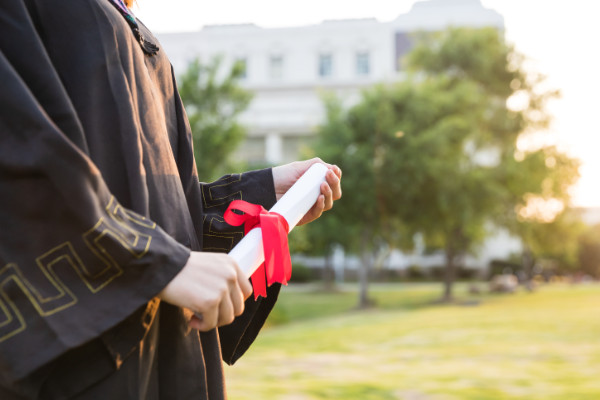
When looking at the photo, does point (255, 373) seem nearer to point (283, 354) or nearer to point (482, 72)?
point (283, 354)

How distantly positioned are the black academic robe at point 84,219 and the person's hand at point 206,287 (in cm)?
2

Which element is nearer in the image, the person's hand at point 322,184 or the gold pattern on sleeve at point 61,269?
the gold pattern on sleeve at point 61,269

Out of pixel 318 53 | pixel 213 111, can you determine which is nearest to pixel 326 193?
pixel 213 111

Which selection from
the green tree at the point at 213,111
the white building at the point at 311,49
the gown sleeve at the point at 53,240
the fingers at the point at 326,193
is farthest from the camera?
the white building at the point at 311,49

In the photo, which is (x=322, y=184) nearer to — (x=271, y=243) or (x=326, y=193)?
(x=326, y=193)

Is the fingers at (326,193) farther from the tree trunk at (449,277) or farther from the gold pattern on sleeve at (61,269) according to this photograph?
the tree trunk at (449,277)

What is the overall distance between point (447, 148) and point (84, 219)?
19.6 m

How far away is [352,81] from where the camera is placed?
137 ft

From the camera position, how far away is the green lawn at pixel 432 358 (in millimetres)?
5848

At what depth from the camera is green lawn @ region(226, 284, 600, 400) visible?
585cm

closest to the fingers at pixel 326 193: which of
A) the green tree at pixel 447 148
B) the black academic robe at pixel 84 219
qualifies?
the black academic robe at pixel 84 219

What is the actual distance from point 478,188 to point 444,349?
41.5 ft

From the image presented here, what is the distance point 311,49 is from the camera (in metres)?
43.3

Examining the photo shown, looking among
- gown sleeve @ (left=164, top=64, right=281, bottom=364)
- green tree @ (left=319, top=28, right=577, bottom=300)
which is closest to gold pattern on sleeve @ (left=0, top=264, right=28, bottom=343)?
gown sleeve @ (left=164, top=64, right=281, bottom=364)
